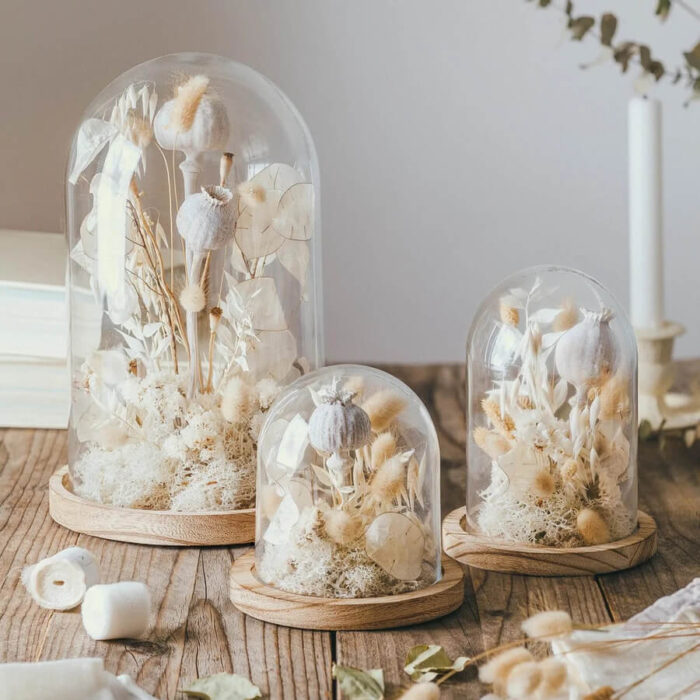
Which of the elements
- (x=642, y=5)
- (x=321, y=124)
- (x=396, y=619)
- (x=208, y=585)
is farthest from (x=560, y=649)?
(x=642, y=5)

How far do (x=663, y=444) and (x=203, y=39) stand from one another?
83 cm

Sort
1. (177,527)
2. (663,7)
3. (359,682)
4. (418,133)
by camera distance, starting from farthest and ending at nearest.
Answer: (418,133) < (663,7) < (177,527) < (359,682)

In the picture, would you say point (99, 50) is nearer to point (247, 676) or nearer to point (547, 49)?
point (547, 49)

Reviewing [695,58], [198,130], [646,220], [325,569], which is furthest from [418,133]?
[325,569]

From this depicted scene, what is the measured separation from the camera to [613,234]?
5.53 feet

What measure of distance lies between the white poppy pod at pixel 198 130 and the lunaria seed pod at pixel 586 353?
0.31 meters

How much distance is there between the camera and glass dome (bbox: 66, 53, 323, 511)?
0.86 meters

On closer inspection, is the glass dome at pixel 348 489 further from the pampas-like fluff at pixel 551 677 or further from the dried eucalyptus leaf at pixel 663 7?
the dried eucalyptus leaf at pixel 663 7

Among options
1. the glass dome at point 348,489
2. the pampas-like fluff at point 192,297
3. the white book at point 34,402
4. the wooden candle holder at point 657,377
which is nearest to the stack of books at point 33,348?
the white book at point 34,402

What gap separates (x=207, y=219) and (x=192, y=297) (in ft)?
0.21

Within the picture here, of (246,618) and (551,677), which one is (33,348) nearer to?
(246,618)

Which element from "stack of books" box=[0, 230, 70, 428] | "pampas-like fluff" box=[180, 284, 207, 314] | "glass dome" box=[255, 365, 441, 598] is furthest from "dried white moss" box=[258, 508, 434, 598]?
"stack of books" box=[0, 230, 70, 428]

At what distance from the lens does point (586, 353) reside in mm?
801

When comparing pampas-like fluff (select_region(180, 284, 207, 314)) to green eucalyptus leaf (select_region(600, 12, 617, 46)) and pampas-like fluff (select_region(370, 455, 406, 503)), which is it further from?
green eucalyptus leaf (select_region(600, 12, 617, 46))
